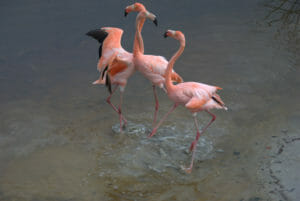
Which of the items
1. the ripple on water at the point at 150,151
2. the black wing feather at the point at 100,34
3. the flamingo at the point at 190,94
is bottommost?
the ripple on water at the point at 150,151

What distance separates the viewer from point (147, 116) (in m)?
5.18

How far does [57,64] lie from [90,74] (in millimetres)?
632

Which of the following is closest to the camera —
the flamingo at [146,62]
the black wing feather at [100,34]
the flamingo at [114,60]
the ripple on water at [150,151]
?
the ripple on water at [150,151]

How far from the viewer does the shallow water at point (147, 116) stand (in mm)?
4066

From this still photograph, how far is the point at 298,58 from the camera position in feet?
20.8

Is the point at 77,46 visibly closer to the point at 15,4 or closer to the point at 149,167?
the point at 15,4

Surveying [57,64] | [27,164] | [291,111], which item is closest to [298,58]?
[291,111]

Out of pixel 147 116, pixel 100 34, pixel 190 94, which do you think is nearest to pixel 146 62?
pixel 190 94

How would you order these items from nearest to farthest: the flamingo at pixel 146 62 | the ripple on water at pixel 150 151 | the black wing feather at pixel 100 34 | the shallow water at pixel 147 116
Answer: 1. the shallow water at pixel 147 116
2. the ripple on water at pixel 150 151
3. the flamingo at pixel 146 62
4. the black wing feather at pixel 100 34

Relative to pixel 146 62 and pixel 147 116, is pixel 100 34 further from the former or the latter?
pixel 147 116

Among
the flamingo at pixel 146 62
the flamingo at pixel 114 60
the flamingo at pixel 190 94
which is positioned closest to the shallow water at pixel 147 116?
the flamingo at pixel 190 94

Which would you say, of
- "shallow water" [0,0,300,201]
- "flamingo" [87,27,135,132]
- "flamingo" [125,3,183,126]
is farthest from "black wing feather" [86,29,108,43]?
"shallow water" [0,0,300,201]

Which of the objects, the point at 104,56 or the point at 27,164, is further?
the point at 104,56

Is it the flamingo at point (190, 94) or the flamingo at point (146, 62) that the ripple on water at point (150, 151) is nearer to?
the flamingo at point (190, 94)
